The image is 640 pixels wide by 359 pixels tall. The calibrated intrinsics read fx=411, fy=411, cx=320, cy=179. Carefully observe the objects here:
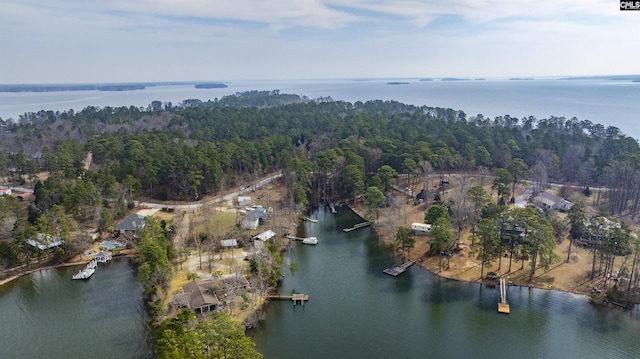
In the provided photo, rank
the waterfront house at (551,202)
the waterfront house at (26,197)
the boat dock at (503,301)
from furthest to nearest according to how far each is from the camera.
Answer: the waterfront house at (26,197), the waterfront house at (551,202), the boat dock at (503,301)

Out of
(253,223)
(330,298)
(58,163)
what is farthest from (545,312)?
(58,163)

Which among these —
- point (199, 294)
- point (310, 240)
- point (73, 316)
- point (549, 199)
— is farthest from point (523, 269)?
point (73, 316)

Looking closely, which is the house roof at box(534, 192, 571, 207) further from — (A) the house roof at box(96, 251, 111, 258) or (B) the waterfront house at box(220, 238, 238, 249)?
(A) the house roof at box(96, 251, 111, 258)

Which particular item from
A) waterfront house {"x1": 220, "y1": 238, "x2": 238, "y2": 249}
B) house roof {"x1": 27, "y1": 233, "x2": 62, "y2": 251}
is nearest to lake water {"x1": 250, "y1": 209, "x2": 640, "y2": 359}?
waterfront house {"x1": 220, "y1": 238, "x2": 238, "y2": 249}

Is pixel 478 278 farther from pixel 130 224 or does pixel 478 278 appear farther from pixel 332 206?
pixel 130 224

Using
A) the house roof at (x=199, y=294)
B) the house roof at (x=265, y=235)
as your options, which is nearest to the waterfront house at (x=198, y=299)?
the house roof at (x=199, y=294)

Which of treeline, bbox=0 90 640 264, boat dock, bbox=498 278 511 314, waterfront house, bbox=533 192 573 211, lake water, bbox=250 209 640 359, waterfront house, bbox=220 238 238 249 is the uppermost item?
treeline, bbox=0 90 640 264

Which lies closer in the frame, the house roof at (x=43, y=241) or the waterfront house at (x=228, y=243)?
the house roof at (x=43, y=241)

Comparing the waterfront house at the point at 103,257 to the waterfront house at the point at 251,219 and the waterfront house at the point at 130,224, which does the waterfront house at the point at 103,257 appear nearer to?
the waterfront house at the point at 130,224
